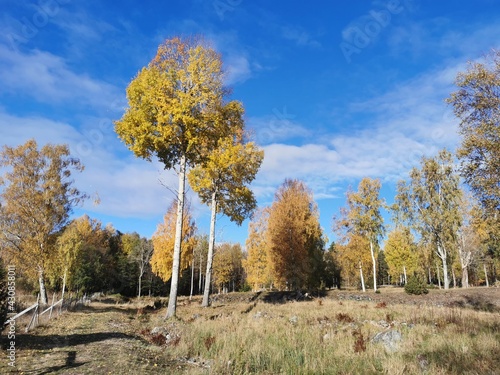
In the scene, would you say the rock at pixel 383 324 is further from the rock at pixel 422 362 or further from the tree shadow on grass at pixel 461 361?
the rock at pixel 422 362

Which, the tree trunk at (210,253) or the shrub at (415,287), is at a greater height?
the tree trunk at (210,253)

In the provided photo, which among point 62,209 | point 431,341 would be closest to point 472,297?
point 431,341

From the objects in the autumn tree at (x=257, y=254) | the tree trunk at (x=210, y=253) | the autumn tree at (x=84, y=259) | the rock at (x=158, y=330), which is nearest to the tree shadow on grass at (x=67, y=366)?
the rock at (x=158, y=330)

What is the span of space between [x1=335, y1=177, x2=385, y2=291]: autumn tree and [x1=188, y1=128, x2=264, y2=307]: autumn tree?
2040 centimetres

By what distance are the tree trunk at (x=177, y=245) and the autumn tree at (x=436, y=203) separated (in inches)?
1265

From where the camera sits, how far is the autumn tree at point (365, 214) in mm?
36406

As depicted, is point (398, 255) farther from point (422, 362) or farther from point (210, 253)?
point (422, 362)

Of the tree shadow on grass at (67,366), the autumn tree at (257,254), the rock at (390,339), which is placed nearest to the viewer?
the tree shadow on grass at (67,366)

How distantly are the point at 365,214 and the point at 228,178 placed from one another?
896 inches

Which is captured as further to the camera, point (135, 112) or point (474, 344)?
point (135, 112)

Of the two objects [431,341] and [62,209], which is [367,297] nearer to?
[431,341]

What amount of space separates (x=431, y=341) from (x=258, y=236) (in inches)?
1385

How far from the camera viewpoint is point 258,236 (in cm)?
4300

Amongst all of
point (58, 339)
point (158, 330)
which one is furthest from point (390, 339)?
point (58, 339)
